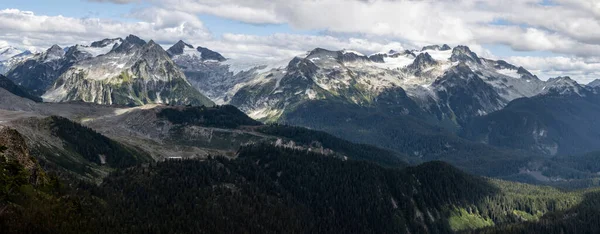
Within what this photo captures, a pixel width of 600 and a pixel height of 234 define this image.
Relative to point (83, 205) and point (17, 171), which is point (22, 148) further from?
point (83, 205)

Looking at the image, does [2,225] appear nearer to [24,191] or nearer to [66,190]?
[24,191]

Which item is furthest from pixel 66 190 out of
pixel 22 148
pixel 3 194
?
pixel 3 194

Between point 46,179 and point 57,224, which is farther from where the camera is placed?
point 46,179

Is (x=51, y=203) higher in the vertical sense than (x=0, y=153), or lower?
lower

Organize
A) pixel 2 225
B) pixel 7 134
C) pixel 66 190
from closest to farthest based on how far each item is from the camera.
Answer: pixel 2 225
pixel 7 134
pixel 66 190

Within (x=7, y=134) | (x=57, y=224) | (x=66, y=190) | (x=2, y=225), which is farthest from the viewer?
(x=66, y=190)

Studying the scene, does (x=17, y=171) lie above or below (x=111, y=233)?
above

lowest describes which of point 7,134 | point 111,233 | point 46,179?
point 111,233

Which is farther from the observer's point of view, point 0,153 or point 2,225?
point 0,153

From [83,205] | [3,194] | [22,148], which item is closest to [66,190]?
[83,205]
